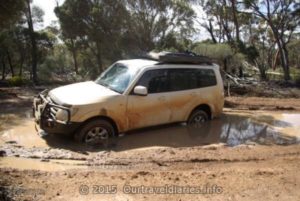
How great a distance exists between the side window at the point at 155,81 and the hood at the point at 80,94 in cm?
78

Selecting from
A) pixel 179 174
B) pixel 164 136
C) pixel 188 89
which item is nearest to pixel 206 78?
pixel 188 89

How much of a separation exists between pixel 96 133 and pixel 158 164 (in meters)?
1.93

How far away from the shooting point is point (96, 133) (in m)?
7.75

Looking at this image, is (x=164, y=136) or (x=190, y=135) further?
(x=190, y=135)

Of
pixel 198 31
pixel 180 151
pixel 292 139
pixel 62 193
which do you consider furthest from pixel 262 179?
pixel 198 31

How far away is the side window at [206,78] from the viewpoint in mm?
9648

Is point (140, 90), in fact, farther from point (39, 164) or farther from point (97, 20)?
point (97, 20)

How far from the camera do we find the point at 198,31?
109 ft

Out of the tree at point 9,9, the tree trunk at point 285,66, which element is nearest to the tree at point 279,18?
the tree trunk at point 285,66

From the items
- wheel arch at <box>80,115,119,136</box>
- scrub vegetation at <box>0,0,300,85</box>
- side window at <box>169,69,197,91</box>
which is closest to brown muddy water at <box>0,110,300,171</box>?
wheel arch at <box>80,115,119,136</box>

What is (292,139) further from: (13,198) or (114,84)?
(13,198)

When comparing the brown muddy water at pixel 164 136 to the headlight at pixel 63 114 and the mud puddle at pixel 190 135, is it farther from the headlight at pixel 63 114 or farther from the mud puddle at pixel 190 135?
the headlight at pixel 63 114

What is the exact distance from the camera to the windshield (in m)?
8.34

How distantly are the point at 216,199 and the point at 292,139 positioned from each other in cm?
501
